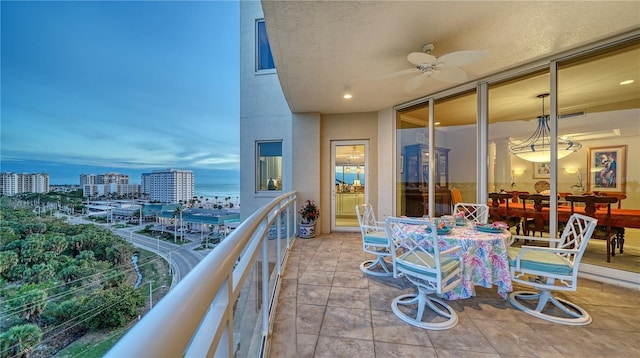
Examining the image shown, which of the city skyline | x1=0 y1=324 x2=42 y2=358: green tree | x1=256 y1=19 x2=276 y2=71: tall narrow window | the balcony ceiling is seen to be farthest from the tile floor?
x1=256 y1=19 x2=276 y2=71: tall narrow window

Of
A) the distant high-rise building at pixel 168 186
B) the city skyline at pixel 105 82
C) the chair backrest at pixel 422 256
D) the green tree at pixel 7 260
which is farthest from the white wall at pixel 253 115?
the chair backrest at pixel 422 256

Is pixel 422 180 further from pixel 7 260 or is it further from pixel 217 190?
pixel 7 260

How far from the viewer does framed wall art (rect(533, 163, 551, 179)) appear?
3.46 meters

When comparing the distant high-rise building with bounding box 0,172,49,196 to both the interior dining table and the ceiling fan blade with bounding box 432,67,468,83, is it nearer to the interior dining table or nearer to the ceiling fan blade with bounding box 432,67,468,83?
the ceiling fan blade with bounding box 432,67,468,83

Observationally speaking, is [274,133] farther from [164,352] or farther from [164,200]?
[164,352]

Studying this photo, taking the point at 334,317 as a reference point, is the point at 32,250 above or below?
above

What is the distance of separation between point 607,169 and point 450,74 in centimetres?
263

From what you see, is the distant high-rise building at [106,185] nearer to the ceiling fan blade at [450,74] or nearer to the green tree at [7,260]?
the green tree at [7,260]

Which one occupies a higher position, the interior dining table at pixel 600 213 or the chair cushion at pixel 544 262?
the interior dining table at pixel 600 213

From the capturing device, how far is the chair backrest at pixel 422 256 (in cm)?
213

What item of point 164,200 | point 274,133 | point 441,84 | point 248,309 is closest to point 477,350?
point 248,309

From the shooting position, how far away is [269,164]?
669 cm

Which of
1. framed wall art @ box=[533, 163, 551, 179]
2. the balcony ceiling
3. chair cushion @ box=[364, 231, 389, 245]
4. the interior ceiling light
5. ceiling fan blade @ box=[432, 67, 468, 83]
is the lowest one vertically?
chair cushion @ box=[364, 231, 389, 245]

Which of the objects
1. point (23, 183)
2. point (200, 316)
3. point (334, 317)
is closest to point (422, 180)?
point (334, 317)
